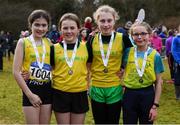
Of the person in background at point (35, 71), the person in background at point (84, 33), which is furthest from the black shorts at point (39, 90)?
the person in background at point (84, 33)

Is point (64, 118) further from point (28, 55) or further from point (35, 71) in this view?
point (28, 55)

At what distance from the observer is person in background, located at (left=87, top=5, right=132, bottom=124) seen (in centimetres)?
523

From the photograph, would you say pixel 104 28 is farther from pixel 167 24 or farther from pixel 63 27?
pixel 167 24

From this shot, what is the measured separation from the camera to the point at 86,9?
46500 mm

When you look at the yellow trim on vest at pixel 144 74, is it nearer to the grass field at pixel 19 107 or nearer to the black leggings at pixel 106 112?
the black leggings at pixel 106 112

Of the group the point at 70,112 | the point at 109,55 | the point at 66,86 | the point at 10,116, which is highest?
the point at 109,55

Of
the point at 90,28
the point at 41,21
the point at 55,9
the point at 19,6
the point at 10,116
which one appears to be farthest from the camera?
the point at 55,9

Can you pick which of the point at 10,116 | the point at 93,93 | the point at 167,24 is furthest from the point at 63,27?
the point at 167,24

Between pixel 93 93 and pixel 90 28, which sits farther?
pixel 90 28

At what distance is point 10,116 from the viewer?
358 inches

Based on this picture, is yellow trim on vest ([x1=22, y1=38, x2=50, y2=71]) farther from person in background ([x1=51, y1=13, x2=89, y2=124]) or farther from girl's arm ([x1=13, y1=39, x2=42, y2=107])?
person in background ([x1=51, y1=13, x2=89, y2=124])

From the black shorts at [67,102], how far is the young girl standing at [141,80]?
536 millimetres

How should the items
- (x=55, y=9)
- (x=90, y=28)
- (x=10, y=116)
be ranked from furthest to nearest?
1. (x=55, y=9)
2. (x=90, y=28)
3. (x=10, y=116)

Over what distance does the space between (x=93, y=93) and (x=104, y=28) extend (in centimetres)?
80
